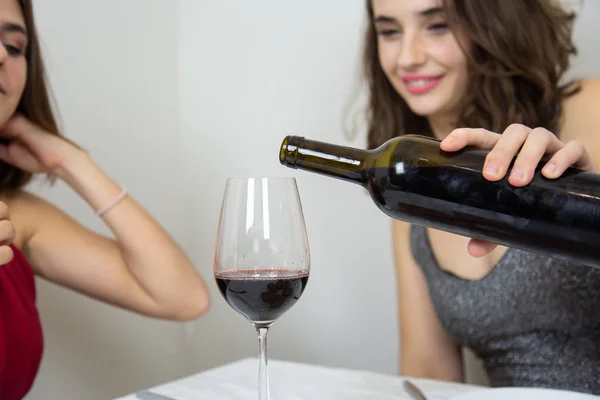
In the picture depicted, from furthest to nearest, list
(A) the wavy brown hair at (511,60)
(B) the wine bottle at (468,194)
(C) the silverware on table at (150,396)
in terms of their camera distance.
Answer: (A) the wavy brown hair at (511,60) → (C) the silverware on table at (150,396) → (B) the wine bottle at (468,194)

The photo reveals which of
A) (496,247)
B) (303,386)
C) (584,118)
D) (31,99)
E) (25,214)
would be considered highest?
(31,99)

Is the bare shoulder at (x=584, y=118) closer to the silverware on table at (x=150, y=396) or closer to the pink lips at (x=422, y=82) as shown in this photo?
the pink lips at (x=422, y=82)

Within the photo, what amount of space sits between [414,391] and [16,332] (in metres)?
0.68

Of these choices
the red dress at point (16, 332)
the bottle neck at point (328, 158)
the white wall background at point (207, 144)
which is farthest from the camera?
the white wall background at point (207, 144)

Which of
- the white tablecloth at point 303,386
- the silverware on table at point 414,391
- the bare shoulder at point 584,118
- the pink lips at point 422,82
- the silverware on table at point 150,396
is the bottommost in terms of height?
the white tablecloth at point 303,386

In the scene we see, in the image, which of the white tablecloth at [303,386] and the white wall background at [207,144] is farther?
the white wall background at [207,144]

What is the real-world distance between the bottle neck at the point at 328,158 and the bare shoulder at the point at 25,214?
762 millimetres

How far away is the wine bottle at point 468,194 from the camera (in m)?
0.51

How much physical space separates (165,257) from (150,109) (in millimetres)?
722

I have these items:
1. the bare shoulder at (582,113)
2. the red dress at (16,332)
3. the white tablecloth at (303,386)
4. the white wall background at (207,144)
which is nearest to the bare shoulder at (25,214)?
the red dress at (16,332)

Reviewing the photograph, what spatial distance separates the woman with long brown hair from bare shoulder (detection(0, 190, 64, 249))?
0.73m

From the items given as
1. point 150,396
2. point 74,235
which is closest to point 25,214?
point 74,235

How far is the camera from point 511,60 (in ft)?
3.81

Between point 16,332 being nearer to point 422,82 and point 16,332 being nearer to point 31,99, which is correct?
point 31,99
